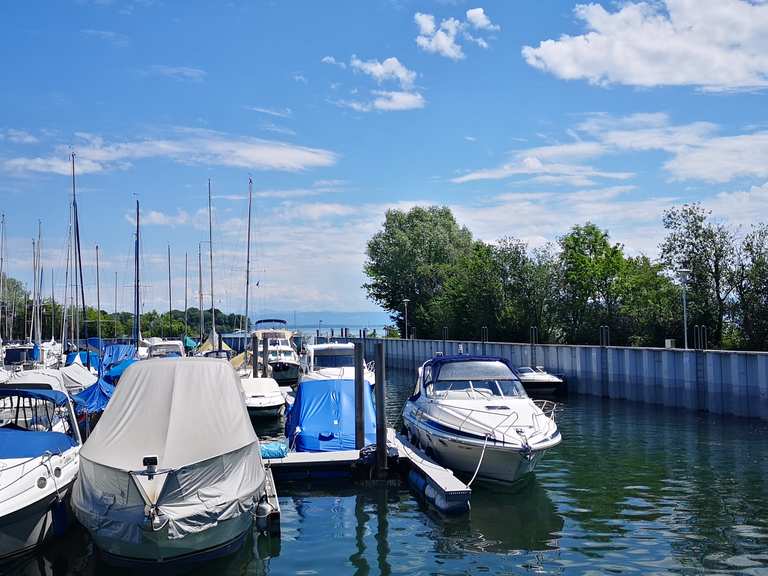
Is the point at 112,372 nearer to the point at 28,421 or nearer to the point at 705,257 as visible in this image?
the point at 28,421

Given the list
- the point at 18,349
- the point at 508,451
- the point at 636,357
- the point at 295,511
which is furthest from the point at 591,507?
the point at 18,349

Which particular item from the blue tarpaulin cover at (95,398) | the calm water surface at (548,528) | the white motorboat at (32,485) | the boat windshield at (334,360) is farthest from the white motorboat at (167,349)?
the white motorboat at (32,485)

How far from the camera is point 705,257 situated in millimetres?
46906

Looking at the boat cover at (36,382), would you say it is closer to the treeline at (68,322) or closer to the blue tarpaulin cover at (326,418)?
the blue tarpaulin cover at (326,418)

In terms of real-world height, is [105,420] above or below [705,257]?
below

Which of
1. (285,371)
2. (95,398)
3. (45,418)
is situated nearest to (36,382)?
(45,418)

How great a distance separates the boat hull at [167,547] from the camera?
11.9 meters

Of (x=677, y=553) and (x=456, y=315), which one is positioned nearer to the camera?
(x=677, y=553)

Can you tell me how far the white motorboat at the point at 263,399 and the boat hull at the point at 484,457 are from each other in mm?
12541

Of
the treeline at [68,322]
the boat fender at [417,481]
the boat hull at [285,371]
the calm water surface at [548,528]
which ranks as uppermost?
the treeline at [68,322]

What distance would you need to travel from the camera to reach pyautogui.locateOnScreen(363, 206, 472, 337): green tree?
86188 millimetres

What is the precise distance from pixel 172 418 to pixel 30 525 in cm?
296

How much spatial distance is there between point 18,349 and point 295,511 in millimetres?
47146

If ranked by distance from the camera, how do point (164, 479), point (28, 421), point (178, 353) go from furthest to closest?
point (178, 353) < point (28, 421) < point (164, 479)
